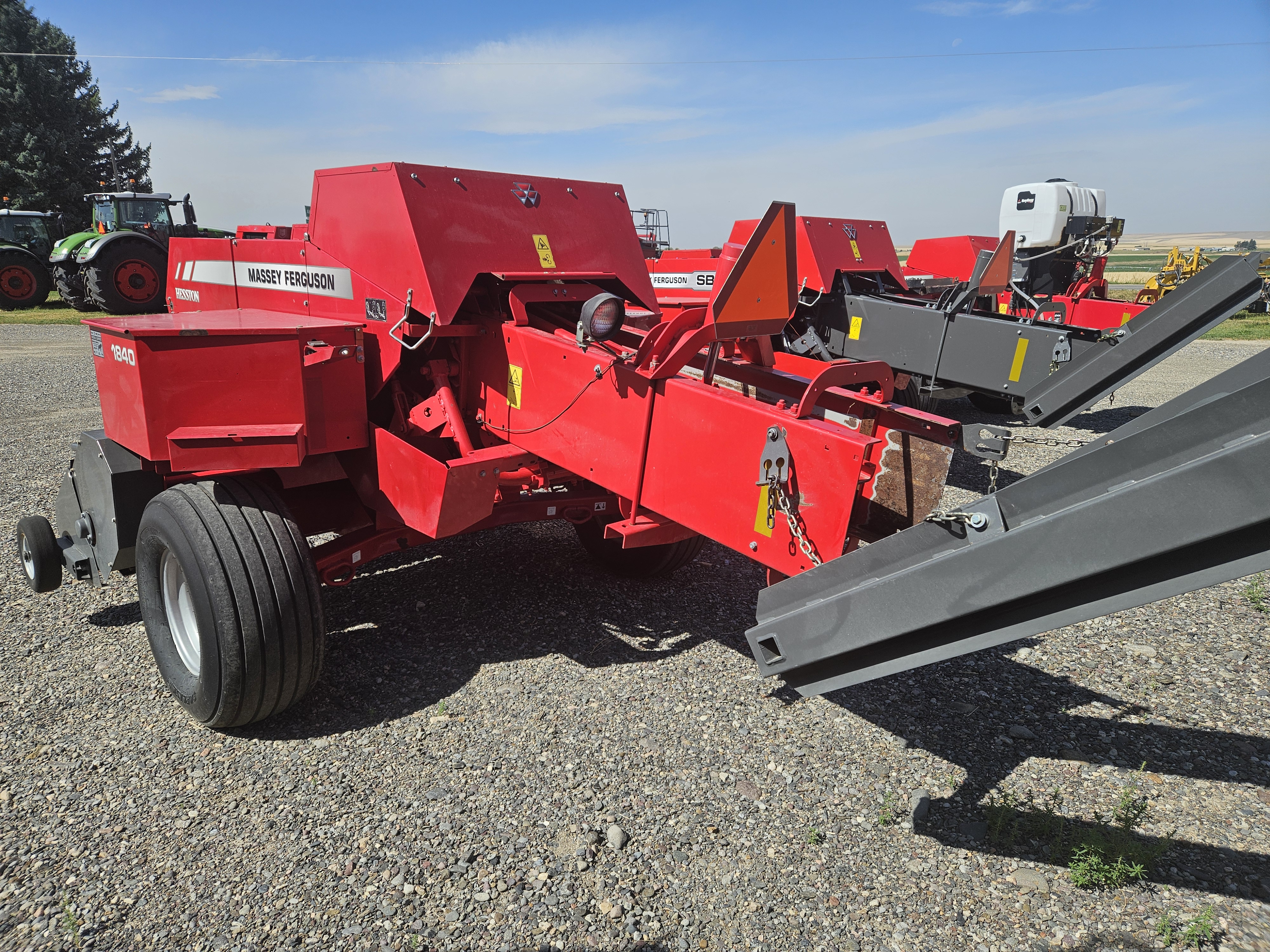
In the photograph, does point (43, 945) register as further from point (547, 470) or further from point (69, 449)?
point (69, 449)

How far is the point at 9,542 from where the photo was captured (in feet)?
16.1

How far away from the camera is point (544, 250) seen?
3504 millimetres

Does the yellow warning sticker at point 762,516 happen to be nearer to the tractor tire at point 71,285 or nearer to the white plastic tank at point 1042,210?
the white plastic tank at point 1042,210

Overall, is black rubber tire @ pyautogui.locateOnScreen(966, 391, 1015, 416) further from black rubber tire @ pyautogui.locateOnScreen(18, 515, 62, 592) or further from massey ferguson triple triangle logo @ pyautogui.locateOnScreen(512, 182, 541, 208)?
black rubber tire @ pyautogui.locateOnScreen(18, 515, 62, 592)

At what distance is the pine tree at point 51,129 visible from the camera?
91.3ft

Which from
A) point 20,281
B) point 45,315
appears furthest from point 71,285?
point 20,281

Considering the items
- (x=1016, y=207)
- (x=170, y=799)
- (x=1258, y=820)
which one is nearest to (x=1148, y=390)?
(x=1016, y=207)

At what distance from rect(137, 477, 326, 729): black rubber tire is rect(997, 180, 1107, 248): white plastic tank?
8631 mm

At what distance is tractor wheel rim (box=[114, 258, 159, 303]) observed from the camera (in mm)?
15352

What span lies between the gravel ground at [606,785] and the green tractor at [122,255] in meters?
13.1

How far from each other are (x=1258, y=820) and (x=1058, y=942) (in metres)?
0.97

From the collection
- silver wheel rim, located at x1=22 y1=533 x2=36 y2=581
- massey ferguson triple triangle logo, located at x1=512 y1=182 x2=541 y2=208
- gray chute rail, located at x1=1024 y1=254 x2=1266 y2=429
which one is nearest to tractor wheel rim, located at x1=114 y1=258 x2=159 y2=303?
silver wheel rim, located at x1=22 y1=533 x2=36 y2=581

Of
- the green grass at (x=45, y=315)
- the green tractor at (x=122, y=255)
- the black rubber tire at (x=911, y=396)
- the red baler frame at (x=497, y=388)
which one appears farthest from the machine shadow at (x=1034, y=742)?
the green grass at (x=45, y=315)

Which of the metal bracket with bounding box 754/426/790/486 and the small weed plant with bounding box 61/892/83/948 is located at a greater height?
the metal bracket with bounding box 754/426/790/486
